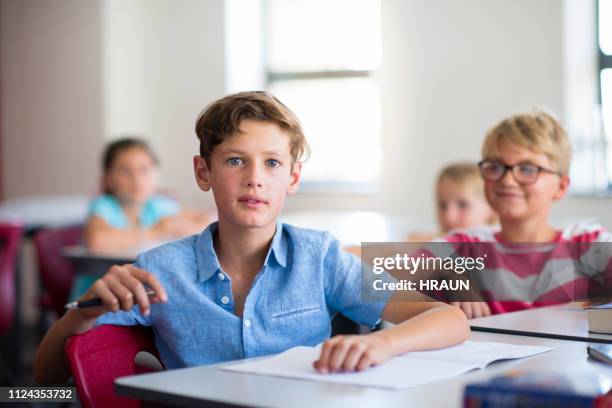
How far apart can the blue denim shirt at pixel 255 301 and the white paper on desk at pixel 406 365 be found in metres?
0.21

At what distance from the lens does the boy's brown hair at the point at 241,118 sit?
1.71m

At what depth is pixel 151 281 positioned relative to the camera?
4.58 ft

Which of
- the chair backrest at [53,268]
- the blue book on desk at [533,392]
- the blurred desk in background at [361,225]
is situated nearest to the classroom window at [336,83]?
the blurred desk in background at [361,225]

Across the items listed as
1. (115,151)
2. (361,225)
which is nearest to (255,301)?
(361,225)

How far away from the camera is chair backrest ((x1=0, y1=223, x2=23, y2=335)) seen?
11.9 feet

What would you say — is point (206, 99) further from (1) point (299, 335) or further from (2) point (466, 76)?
(1) point (299, 335)

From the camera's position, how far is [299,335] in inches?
66.8

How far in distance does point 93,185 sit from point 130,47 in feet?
2.98

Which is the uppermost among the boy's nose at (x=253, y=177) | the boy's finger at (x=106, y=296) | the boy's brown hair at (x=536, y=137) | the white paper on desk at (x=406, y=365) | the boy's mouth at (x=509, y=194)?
the boy's brown hair at (x=536, y=137)

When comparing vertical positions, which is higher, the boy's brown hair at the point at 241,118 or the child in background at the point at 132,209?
the boy's brown hair at the point at 241,118

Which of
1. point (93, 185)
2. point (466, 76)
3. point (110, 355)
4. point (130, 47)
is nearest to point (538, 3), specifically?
point (466, 76)

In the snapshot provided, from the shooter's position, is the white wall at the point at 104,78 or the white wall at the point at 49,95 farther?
the white wall at the point at 49,95

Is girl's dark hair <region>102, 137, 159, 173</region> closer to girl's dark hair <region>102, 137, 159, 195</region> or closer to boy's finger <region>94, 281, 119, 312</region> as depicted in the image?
girl's dark hair <region>102, 137, 159, 195</region>

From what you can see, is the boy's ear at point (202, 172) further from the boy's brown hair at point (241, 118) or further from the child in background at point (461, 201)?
the child in background at point (461, 201)
